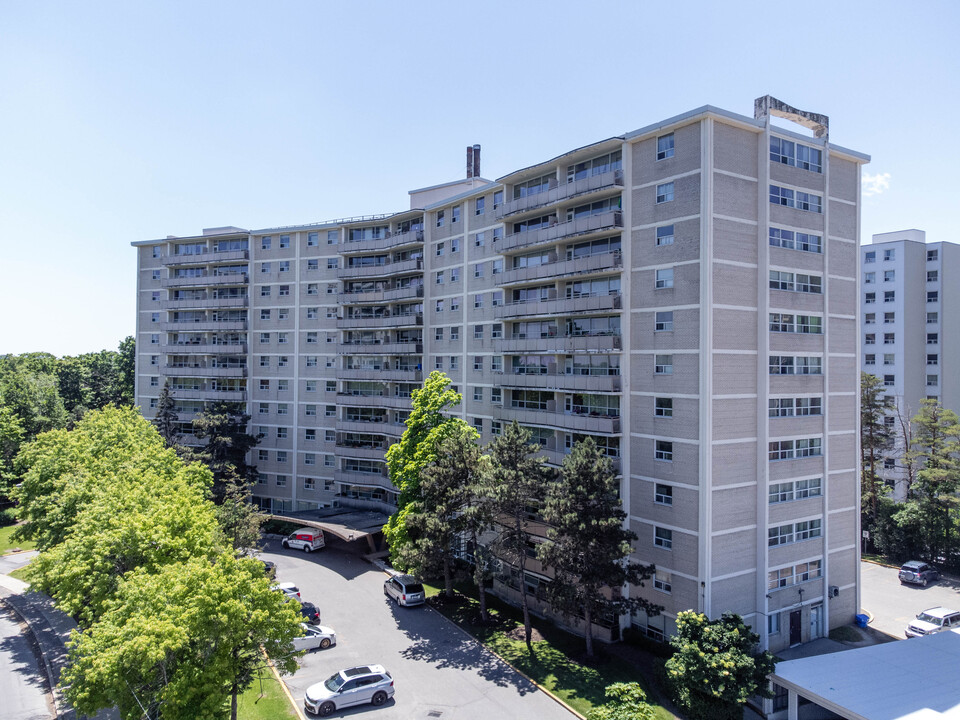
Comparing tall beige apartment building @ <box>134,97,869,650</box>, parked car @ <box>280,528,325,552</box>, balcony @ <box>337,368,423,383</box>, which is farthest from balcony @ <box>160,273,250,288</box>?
parked car @ <box>280,528,325,552</box>

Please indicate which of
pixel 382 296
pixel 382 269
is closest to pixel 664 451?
pixel 382 296

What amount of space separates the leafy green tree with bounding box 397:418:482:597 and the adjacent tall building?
52.9 meters

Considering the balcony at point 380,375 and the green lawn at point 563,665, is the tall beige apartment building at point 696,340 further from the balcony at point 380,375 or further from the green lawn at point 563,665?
the balcony at point 380,375

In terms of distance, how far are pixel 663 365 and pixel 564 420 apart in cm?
767

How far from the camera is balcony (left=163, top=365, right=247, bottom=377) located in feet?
201

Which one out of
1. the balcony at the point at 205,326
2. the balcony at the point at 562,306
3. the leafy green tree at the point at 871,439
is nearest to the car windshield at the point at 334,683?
the balcony at the point at 562,306

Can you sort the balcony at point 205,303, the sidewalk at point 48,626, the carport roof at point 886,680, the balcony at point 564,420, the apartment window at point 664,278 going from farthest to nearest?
the balcony at point 205,303 → the balcony at point 564,420 → the apartment window at point 664,278 → the sidewalk at point 48,626 → the carport roof at point 886,680

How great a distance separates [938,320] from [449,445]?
61.0 m

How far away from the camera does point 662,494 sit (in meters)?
33.3

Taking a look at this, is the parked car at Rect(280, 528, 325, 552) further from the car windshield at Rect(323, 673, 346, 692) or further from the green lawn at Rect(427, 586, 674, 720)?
the car windshield at Rect(323, 673, 346, 692)

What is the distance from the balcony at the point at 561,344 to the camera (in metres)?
35.9

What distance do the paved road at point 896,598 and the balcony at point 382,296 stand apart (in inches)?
1692

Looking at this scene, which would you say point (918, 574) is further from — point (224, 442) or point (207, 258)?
point (207, 258)

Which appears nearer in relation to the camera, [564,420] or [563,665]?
[563,665]
